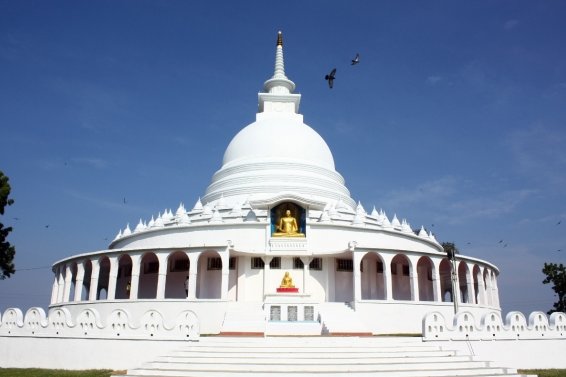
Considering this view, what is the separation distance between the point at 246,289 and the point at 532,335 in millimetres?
15160

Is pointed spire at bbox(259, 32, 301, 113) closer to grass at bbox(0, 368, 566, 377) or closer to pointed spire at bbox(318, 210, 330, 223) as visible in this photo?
pointed spire at bbox(318, 210, 330, 223)

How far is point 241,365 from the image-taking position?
1275 centimetres

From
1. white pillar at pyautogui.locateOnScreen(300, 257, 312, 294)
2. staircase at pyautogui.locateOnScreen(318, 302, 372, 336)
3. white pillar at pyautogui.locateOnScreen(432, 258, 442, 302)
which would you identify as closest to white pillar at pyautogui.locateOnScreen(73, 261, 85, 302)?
white pillar at pyautogui.locateOnScreen(300, 257, 312, 294)

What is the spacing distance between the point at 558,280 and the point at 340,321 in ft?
62.9

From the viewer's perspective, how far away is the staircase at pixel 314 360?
40.6 feet

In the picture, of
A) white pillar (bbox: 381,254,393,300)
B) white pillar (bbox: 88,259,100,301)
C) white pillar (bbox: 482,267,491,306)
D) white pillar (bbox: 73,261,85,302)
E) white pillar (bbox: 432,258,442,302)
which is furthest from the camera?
white pillar (bbox: 482,267,491,306)

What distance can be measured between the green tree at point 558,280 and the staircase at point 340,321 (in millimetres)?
17132

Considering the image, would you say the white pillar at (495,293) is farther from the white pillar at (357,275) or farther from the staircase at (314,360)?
the staircase at (314,360)

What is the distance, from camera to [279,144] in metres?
36.9

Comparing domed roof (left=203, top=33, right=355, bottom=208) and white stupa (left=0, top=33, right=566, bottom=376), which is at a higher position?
domed roof (left=203, top=33, right=355, bottom=208)

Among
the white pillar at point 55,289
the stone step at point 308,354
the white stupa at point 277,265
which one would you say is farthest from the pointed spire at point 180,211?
the stone step at point 308,354

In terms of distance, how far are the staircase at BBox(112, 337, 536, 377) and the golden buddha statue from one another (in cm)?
1286

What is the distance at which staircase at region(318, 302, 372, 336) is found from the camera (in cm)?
2145

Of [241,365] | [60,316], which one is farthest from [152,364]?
[60,316]
